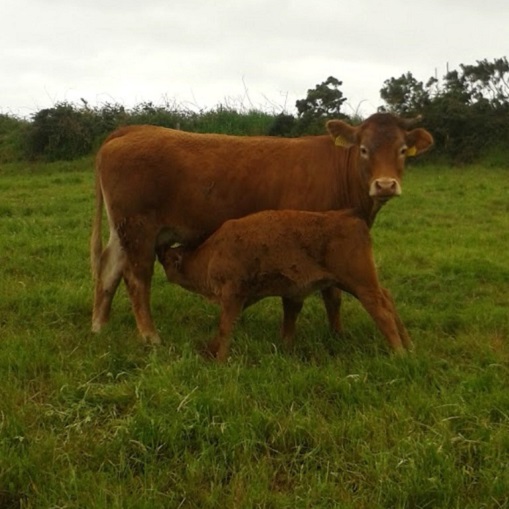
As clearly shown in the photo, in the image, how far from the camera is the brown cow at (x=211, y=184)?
6.85m

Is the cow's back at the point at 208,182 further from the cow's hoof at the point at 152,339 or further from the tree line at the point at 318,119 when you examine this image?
the tree line at the point at 318,119

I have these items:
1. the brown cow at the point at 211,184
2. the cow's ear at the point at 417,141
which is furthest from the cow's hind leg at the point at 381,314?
the cow's ear at the point at 417,141

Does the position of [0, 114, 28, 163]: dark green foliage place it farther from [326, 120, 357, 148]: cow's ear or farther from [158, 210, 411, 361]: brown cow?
[158, 210, 411, 361]: brown cow

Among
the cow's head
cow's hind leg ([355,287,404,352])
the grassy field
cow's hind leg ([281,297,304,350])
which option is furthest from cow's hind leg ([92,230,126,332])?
cow's hind leg ([355,287,404,352])

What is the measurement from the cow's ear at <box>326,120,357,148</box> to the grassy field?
65.5 inches

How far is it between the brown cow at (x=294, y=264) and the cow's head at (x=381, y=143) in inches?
20.3

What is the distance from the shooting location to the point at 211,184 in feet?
22.9

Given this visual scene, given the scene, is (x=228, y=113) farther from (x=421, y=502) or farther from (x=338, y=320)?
(x=421, y=502)

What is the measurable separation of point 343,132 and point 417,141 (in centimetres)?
66

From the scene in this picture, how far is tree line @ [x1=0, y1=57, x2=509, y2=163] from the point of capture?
21234mm

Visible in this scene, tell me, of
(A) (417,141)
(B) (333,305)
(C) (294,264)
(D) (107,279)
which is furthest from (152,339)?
(A) (417,141)

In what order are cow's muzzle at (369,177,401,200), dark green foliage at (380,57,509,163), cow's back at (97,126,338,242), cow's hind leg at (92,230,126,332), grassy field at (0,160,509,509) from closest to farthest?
grassy field at (0,160,509,509) → cow's muzzle at (369,177,401,200) → cow's back at (97,126,338,242) → cow's hind leg at (92,230,126,332) → dark green foliage at (380,57,509,163)

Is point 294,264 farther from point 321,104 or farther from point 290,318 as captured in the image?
point 321,104

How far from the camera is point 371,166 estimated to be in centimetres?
656
